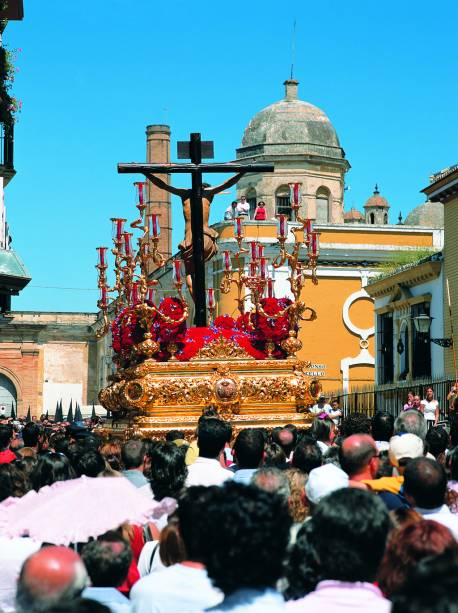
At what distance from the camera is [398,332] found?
3891 centimetres

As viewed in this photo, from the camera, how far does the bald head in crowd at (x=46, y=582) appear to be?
Answer: 436 cm

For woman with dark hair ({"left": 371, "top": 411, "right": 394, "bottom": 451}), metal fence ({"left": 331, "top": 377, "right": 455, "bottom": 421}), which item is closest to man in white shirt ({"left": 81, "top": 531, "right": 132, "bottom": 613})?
woman with dark hair ({"left": 371, "top": 411, "right": 394, "bottom": 451})

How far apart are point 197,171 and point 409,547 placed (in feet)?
44.8

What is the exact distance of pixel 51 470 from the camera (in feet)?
28.1

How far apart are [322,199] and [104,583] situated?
52084 millimetres

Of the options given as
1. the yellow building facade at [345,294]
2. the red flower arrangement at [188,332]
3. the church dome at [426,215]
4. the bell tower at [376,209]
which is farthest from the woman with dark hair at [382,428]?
the bell tower at [376,209]

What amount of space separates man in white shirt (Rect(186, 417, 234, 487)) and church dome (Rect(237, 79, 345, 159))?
47.3 meters

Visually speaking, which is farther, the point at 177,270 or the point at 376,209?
the point at 376,209

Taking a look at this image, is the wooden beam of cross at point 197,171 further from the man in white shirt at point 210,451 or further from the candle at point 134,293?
the man in white shirt at point 210,451

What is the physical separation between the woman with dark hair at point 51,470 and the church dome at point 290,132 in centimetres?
4793

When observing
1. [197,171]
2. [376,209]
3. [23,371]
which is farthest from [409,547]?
[376,209]

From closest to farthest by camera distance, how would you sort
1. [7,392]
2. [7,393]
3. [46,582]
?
[46,582] → [7,393] → [7,392]

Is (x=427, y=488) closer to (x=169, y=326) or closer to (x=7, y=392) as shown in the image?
(x=169, y=326)

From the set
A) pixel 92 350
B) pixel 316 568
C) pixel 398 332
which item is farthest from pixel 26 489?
pixel 92 350
